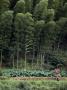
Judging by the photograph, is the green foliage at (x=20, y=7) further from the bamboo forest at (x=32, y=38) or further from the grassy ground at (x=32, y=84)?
the grassy ground at (x=32, y=84)

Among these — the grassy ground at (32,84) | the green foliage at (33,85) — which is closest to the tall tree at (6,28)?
the grassy ground at (32,84)

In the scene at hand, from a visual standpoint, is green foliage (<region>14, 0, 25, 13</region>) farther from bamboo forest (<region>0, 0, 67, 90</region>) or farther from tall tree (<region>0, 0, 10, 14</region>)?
tall tree (<region>0, 0, 10, 14</region>)

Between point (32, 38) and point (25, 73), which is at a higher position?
point (32, 38)

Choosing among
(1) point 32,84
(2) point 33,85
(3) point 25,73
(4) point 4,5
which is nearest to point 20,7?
(4) point 4,5

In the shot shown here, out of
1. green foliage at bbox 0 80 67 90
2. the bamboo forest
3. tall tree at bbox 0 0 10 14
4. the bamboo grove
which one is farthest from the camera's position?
tall tree at bbox 0 0 10 14

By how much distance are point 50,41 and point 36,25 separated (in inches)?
69.2

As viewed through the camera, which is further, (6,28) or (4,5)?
(4,5)

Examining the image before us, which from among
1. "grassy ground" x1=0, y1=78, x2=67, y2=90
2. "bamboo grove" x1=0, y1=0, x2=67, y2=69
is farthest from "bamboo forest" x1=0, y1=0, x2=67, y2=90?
"grassy ground" x1=0, y1=78, x2=67, y2=90

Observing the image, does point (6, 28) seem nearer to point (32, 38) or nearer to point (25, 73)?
point (32, 38)

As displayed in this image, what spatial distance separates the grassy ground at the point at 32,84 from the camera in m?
19.1

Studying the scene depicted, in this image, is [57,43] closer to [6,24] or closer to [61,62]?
[61,62]

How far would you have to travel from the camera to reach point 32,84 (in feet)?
66.6

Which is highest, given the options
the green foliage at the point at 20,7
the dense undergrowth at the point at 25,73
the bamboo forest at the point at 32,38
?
the green foliage at the point at 20,7

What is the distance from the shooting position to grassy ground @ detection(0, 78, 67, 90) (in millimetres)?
19141
